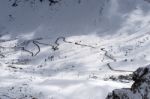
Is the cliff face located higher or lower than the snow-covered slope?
lower

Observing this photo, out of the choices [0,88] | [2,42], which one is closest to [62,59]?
[2,42]

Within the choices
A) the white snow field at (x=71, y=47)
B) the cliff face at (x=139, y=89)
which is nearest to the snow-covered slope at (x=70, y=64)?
the white snow field at (x=71, y=47)

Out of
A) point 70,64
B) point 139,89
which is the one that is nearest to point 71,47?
point 70,64

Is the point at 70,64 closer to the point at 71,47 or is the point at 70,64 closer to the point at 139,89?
the point at 71,47

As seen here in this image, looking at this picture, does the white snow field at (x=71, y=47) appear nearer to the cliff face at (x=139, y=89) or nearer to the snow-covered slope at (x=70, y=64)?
the snow-covered slope at (x=70, y=64)

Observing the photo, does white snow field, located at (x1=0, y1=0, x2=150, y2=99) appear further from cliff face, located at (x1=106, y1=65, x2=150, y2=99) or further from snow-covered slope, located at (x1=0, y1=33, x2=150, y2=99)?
cliff face, located at (x1=106, y1=65, x2=150, y2=99)

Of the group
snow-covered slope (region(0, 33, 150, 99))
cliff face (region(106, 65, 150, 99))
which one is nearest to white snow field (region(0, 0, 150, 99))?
snow-covered slope (region(0, 33, 150, 99))
